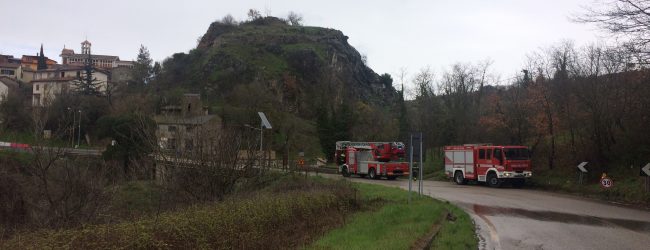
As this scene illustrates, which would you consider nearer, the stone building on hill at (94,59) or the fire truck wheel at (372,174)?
the fire truck wheel at (372,174)

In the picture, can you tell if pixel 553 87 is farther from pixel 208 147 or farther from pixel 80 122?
pixel 80 122

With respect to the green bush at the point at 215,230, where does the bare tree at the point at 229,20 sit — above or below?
above

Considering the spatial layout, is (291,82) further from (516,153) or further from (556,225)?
(556,225)

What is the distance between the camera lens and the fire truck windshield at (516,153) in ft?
99.2

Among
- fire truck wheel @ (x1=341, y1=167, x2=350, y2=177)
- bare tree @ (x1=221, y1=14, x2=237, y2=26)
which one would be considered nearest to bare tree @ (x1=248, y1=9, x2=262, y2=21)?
bare tree @ (x1=221, y1=14, x2=237, y2=26)

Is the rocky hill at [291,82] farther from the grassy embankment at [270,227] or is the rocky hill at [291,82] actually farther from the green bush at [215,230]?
the green bush at [215,230]

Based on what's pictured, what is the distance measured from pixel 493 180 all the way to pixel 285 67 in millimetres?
75874

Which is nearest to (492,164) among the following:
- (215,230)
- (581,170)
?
(581,170)

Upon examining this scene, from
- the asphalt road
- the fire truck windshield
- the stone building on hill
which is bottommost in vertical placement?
the asphalt road

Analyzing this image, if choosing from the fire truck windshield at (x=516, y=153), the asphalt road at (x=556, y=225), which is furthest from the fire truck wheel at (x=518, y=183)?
the asphalt road at (x=556, y=225)

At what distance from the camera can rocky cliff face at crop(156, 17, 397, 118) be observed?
308ft

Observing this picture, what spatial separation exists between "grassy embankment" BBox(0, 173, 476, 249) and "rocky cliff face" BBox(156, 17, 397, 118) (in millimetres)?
65837

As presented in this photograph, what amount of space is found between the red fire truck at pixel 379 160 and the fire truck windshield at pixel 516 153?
34.3 feet

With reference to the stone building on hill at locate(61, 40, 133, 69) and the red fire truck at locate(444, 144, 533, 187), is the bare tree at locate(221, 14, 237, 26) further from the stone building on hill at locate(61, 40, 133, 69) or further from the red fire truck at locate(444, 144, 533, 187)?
the red fire truck at locate(444, 144, 533, 187)
